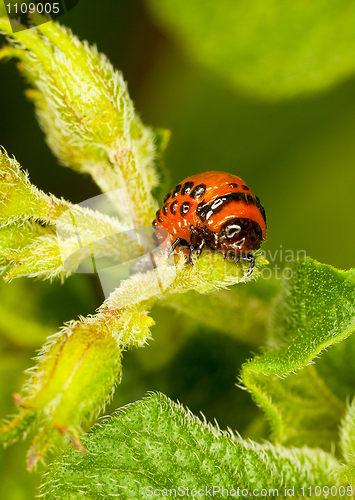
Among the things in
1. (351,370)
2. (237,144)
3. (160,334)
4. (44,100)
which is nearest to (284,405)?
(351,370)

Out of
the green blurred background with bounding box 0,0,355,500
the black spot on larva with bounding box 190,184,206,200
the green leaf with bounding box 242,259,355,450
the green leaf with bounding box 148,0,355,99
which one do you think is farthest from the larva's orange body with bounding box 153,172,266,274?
the green leaf with bounding box 148,0,355,99

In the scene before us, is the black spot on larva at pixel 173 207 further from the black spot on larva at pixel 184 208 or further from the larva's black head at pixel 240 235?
the larva's black head at pixel 240 235

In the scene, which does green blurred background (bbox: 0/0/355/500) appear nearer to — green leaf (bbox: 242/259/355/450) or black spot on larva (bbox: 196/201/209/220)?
green leaf (bbox: 242/259/355/450)

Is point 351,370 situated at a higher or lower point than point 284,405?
higher

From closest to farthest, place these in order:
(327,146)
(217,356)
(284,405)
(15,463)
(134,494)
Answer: (134,494) → (284,405) → (15,463) → (217,356) → (327,146)

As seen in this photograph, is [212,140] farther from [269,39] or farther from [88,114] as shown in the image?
[88,114]

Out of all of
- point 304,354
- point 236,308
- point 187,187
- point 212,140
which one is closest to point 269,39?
point 212,140

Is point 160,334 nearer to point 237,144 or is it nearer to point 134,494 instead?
point 134,494

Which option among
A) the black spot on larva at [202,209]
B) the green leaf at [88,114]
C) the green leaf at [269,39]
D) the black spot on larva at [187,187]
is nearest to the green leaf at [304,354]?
the black spot on larva at [202,209]
